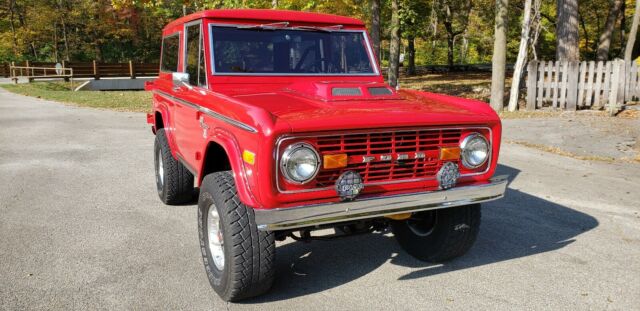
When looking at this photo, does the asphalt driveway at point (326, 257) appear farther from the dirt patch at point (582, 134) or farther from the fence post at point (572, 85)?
the fence post at point (572, 85)

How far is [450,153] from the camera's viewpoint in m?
3.50

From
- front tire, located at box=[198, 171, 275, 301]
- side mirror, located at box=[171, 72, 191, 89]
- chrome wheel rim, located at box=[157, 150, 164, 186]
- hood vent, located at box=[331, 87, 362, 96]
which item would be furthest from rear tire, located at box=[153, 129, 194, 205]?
hood vent, located at box=[331, 87, 362, 96]

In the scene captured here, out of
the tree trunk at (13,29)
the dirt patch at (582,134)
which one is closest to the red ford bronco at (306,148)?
the dirt patch at (582,134)

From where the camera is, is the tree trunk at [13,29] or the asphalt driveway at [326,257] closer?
the asphalt driveway at [326,257]

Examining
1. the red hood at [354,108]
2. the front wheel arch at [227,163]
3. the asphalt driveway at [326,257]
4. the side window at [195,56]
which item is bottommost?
the asphalt driveway at [326,257]

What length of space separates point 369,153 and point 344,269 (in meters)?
1.26

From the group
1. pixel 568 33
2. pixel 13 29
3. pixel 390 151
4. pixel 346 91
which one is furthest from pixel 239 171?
pixel 13 29

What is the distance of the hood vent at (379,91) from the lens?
394cm

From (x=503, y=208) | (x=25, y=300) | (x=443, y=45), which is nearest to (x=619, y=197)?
(x=503, y=208)

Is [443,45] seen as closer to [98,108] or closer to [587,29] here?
[587,29]

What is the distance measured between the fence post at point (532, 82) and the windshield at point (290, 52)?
30.8ft

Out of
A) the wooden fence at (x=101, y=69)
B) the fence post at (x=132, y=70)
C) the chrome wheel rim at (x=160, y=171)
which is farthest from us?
the fence post at (x=132, y=70)

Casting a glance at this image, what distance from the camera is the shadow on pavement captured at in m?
3.94

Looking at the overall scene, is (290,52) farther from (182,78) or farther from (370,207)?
(370,207)
